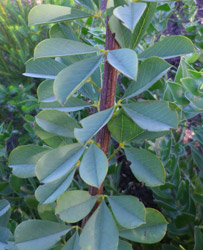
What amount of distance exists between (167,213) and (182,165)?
21 cm

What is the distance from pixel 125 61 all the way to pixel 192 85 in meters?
0.19

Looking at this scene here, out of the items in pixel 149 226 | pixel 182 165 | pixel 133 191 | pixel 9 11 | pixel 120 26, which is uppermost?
pixel 120 26

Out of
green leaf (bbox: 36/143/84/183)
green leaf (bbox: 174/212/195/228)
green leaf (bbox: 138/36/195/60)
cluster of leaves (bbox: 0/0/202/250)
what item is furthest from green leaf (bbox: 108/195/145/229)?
green leaf (bbox: 174/212/195/228)

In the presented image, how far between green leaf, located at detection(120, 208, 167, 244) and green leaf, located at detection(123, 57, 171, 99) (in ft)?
0.69

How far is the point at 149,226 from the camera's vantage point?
18.6 inches

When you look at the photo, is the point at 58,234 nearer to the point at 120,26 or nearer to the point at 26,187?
the point at 120,26

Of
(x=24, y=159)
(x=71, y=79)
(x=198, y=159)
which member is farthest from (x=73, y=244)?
(x=198, y=159)

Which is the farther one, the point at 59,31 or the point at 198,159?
the point at 198,159

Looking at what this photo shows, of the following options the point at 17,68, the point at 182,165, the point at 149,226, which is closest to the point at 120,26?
the point at 149,226

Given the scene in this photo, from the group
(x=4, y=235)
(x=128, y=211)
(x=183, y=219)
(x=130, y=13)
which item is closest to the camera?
(x=130, y=13)

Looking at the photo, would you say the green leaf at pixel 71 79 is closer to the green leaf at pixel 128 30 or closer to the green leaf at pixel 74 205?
the green leaf at pixel 128 30

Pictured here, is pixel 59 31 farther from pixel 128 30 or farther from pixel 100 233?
pixel 100 233

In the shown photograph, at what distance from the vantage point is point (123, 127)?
422 mm

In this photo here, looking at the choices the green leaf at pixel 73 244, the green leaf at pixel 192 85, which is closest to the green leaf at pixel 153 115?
the green leaf at pixel 192 85
